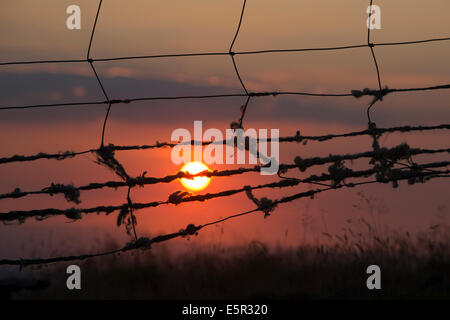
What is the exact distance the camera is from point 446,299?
14.4ft

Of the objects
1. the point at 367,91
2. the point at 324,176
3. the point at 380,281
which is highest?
the point at 367,91

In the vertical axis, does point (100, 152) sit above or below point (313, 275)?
above

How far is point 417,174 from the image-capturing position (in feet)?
14.1

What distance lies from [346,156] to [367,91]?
0.38 m

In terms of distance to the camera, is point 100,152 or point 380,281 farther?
point 380,281

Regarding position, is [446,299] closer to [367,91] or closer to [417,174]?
[417,174]

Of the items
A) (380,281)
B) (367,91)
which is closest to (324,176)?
(367,91)
